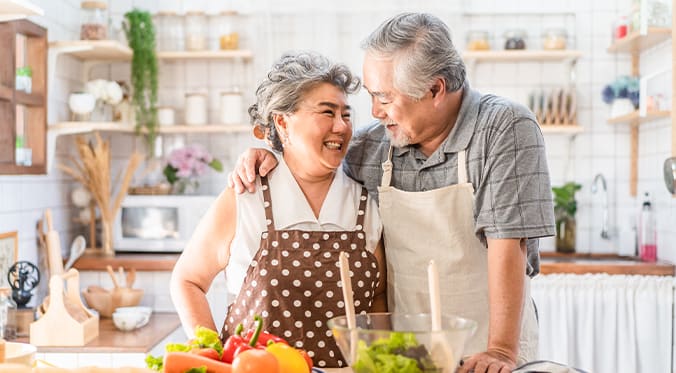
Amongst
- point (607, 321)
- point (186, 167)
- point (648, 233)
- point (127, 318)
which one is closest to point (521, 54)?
point (648, 233)

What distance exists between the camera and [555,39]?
169 inches

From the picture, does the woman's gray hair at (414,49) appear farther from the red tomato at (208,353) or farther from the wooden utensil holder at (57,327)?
the wooden utensil holder at (57,327)

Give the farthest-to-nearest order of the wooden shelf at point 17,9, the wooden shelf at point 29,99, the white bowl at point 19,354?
the wooden shelf at point 29,99
the wooden shelf at point 17,9
the white bowl at point 19,354

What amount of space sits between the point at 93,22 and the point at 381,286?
2624 millimetres

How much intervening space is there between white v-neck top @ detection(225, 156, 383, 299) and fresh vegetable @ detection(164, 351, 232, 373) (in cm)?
68

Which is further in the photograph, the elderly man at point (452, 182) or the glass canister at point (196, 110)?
the glass canister at point (196, 110)

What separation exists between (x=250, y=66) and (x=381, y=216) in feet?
8.81

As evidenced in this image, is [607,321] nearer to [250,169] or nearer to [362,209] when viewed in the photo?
[362,209]

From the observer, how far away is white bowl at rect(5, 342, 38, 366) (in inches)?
65.9

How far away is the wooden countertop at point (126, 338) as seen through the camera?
3.03 metres

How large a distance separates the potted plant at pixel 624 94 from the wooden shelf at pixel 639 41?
6.7 inches

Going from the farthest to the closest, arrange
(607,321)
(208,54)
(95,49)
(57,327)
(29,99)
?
(208,54), (95,49), (607,321), (29,99), (57,327)

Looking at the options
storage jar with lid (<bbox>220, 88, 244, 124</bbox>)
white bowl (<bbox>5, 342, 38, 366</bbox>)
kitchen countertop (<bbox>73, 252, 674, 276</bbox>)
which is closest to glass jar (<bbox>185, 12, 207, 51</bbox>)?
storage jar with lid (<bbox>220, 88, 244, 124</bbox>)

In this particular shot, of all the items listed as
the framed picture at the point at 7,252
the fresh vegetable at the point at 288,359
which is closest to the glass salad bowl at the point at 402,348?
the fresh vegetable at the point at 288,359
